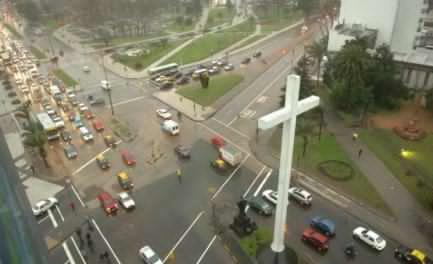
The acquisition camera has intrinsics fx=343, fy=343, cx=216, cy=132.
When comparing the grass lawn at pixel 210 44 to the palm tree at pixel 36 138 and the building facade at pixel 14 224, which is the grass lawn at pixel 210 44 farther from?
the building facade at pixel 14 224

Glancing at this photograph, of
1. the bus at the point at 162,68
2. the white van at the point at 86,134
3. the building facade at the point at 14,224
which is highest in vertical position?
the building facade at the point at 14,224

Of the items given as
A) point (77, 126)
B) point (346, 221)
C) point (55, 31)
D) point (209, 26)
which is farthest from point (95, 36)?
point (346, 221)

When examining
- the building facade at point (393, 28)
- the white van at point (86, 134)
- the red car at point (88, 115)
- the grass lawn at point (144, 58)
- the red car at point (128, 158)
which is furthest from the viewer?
the grass lawn at point (144, 58)

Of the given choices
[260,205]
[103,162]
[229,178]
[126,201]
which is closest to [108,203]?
[126,201]

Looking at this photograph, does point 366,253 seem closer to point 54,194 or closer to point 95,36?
point 54,194

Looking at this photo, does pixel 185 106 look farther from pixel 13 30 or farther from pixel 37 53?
pixel 13 30

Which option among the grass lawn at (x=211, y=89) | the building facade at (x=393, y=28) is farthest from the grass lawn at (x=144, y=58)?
the building facade at (x=393, y=28)

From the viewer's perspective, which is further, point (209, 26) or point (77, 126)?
point (209, 26)
